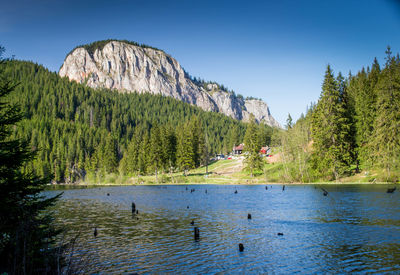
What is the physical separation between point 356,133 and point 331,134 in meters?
8.25

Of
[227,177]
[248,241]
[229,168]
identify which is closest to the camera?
[248,241]

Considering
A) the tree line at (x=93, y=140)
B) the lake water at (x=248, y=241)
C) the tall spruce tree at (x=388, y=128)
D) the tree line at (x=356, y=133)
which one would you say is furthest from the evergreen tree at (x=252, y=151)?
the lake water at (x=248, y=241)

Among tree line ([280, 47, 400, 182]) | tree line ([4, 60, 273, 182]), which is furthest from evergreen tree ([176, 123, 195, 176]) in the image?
tree line ([280, 47, 400, 182])

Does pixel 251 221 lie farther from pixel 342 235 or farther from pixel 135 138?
pixel 135 138

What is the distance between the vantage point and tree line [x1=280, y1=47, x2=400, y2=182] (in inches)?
2361

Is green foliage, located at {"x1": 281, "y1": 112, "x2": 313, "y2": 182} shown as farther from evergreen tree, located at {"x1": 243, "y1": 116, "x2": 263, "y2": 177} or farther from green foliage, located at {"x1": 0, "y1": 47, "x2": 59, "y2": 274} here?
green foliage, located at {"x1": 0, "y1": 47, "x2": 59, "y2": 274}

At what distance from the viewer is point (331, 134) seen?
68.8 metres

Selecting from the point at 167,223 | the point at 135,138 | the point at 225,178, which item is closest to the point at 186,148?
the point at 225,178

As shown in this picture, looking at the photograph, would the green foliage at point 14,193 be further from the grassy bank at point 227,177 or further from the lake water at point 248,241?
the grassy bank at point 227,177

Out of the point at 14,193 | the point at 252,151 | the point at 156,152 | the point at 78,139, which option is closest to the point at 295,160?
the point at 252,151

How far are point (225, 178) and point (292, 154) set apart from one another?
22277mm

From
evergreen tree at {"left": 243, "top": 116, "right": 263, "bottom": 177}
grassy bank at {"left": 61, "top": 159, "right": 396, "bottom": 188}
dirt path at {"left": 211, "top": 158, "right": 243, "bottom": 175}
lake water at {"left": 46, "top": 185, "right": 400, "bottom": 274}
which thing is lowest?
lake water at {"left": 46, "top": 185, "right": 400, "bottom": 274}

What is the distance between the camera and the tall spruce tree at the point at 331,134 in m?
67.1

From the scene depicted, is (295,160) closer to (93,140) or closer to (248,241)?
(248,241)
